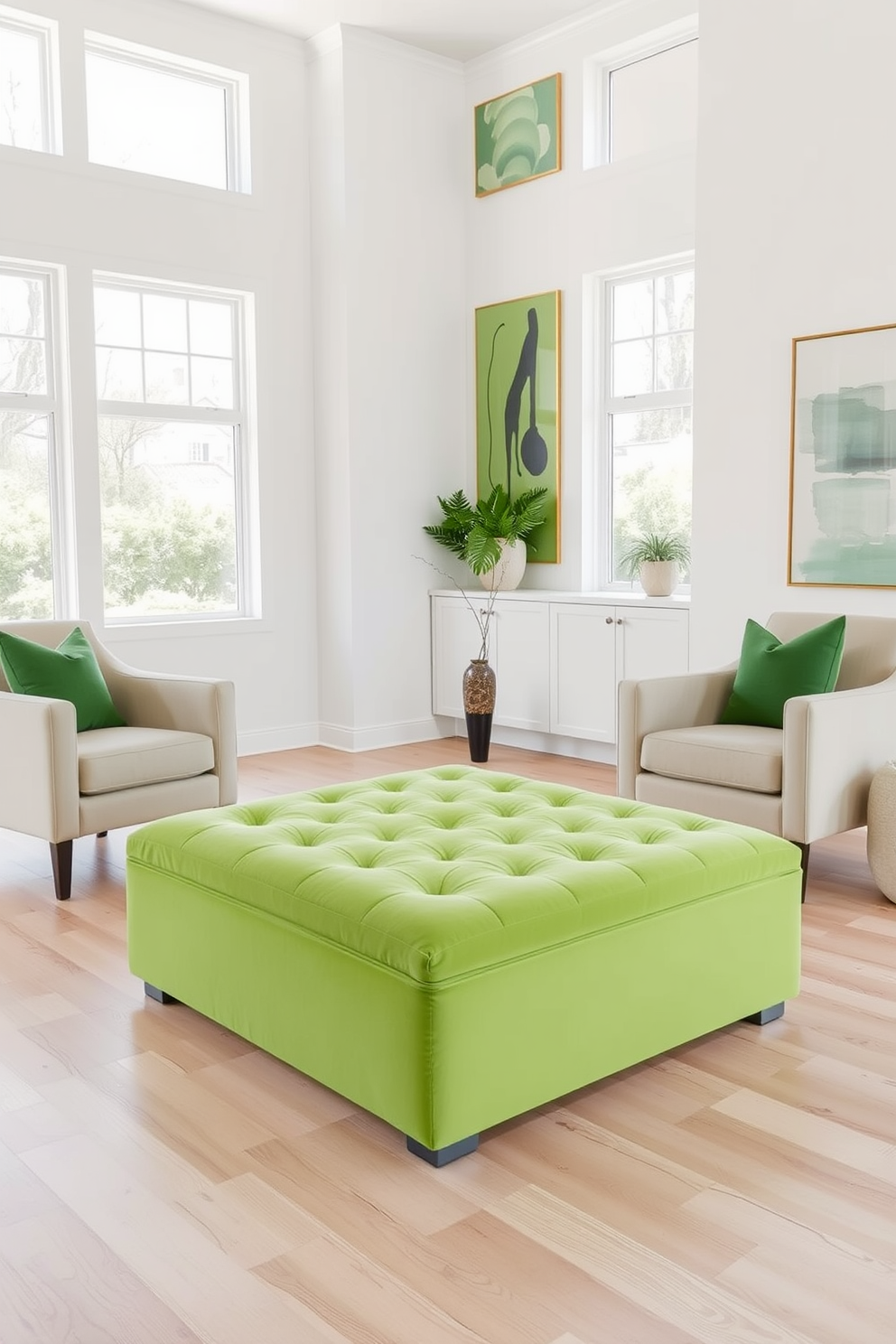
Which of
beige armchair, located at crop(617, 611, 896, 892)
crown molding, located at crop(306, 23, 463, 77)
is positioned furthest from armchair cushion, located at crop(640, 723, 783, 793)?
→ crown molding, located at crop(306, 23, 463, 77)

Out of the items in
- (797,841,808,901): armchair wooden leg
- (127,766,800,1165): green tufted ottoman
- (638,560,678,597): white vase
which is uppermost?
(638,560,678,597): white vase

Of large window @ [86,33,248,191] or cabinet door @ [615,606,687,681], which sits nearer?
cabinet door @ [615,606,687,681]

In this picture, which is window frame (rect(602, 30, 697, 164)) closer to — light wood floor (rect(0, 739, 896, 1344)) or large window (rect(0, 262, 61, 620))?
large window (rect(0, 262, 61, 620))

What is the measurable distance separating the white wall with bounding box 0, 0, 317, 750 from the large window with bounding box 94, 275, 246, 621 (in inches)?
5.7

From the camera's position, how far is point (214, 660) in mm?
6055

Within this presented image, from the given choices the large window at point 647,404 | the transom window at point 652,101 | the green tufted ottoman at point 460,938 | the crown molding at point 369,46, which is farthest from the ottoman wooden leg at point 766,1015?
the crown molding at point 369,46

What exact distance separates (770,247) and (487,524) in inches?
78.1

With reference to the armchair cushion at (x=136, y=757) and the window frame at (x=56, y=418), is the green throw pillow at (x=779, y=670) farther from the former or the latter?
the window frame at (x=56, y=418)

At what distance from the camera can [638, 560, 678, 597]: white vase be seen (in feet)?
18.2

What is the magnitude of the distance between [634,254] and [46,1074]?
459 cm

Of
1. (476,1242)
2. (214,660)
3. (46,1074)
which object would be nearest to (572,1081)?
(476,1242)

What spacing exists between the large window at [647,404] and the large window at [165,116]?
6.70 feet

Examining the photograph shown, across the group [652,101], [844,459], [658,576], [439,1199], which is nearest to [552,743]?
[658,576]

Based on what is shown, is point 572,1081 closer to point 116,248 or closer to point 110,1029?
point 110,1029
